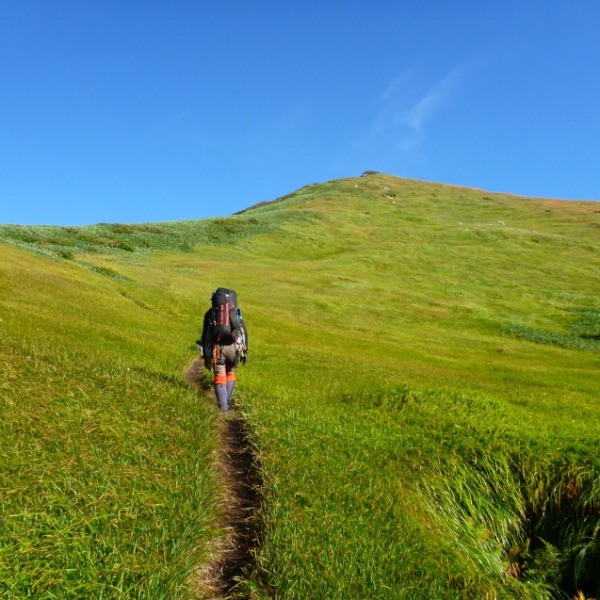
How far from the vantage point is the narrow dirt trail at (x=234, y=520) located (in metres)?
6.43

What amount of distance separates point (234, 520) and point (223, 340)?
19.4 ft

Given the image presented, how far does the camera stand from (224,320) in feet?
43.1

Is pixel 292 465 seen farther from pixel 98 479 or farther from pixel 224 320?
pixel 224 320

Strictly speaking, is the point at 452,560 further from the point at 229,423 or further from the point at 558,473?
the point at 229,423

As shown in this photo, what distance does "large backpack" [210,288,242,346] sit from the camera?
Result: 42.8 ft

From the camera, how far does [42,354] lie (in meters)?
13.2

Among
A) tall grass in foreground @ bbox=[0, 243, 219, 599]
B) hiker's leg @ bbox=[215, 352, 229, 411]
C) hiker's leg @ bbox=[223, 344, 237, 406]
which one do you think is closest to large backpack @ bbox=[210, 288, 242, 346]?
hiker's leg @ bbox=[223, 344, 237, 406]

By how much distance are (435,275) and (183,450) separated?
246ft

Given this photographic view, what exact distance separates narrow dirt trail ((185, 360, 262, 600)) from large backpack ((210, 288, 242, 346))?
2.38 m

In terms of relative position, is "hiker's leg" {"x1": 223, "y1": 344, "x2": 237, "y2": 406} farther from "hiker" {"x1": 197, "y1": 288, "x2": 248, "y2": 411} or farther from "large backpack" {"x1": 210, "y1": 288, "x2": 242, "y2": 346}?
"large backpack" {"x1": 210, "y1": 288, "x2": 242, "y2": 346}

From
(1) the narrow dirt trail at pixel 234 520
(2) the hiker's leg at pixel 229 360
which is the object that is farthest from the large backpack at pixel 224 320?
(1) the narrow dirt trail at pixel 234 520

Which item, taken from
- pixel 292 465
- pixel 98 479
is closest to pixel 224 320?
pixel 292 465

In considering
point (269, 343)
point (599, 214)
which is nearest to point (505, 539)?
point (269, 343)

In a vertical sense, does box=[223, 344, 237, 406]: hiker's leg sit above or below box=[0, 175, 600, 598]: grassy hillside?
above
